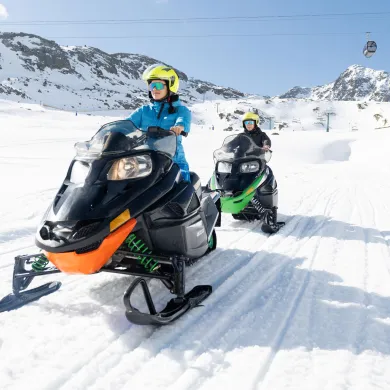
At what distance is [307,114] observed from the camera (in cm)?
16112

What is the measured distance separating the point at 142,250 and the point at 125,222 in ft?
1.25

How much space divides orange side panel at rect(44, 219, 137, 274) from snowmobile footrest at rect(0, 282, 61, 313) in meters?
0.61

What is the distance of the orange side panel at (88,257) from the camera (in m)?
2.52

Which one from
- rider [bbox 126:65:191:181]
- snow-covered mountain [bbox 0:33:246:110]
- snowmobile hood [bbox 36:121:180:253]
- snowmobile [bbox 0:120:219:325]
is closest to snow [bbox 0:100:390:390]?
snowmobile [bbox 0:120:219:325]

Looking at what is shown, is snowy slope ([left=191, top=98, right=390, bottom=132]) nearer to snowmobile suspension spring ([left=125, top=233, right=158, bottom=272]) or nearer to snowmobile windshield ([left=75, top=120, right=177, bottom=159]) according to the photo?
snowmobile windshield ([left=75, top=120, right=177, bottom=159])

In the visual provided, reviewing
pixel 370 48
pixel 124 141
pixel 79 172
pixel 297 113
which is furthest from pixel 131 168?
pixel 297 113

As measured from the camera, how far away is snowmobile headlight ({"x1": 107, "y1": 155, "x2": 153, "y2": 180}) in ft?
9.13

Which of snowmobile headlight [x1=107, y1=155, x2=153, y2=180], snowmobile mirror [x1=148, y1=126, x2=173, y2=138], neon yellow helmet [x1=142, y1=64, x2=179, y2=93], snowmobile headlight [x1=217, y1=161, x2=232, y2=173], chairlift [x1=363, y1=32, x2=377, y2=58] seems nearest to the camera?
snowmobile headlight [x1=107, y1=155, x2=153, y2=180]

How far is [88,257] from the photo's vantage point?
253cm

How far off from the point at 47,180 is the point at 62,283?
6.68 metres

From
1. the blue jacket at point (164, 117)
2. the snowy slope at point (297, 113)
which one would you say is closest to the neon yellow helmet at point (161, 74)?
the blue jacket at point (164, 117)

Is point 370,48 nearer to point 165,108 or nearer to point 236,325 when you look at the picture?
point 165,108

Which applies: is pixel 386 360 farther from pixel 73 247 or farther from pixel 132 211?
pixel 73 247

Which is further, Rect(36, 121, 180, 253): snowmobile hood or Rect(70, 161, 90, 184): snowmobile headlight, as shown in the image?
Rect(70, 161, 90, 184): snowmobile headlight
